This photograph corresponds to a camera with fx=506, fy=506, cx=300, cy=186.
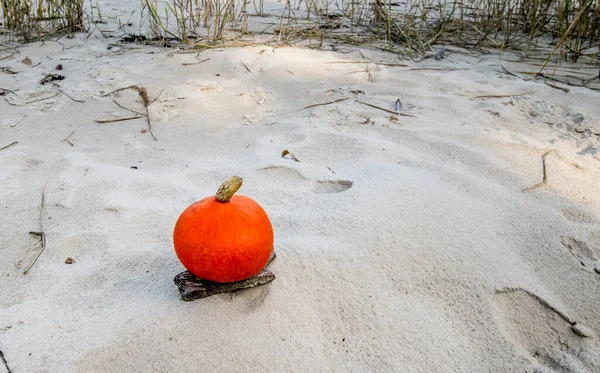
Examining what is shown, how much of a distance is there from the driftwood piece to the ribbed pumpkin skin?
31 millimetres

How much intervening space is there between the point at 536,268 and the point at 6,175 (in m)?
2.09

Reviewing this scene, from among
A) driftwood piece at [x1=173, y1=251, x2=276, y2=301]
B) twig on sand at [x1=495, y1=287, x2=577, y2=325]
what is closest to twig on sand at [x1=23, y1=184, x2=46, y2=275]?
driftwood piece at [x1=173, y1=251, x2=276, y2=301]

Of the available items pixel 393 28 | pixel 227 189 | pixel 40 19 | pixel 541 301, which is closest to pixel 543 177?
pixel 541 301

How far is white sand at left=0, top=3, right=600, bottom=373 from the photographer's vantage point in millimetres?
1308

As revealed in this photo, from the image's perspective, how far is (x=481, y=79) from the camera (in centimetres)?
312

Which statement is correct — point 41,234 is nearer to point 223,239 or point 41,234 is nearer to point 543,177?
point 223,239

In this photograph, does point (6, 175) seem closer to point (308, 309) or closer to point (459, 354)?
point (308, 309)

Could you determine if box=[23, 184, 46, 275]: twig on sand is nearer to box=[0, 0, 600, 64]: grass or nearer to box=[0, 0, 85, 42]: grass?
box=[0, 0, 600, 64]: grass

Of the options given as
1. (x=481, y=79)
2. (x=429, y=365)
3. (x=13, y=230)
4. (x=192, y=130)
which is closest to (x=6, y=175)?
(x=13, y=230)

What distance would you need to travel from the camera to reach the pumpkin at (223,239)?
1284 millimetres

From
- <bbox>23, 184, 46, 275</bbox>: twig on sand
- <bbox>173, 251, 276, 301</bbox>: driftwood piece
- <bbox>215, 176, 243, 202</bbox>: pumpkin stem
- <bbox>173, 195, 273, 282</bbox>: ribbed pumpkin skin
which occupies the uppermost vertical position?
<bbox>215, 176, 243, 202</bbox>: pumpkin stem

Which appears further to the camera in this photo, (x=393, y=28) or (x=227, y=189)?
(x=393, y=28)

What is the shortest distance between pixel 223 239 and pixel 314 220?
541 mm

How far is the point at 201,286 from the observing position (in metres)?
1.36
